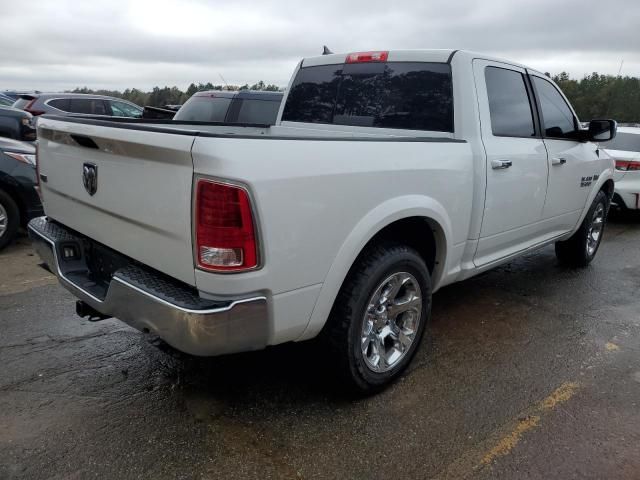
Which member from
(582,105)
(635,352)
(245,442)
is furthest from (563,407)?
(582,105)

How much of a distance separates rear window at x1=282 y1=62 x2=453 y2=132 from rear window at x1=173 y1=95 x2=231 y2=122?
3937 mm

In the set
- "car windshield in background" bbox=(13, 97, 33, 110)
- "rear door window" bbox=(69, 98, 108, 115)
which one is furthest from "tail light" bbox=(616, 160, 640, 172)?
"car windshield in background" bbox=(13, 97, 33, 110)

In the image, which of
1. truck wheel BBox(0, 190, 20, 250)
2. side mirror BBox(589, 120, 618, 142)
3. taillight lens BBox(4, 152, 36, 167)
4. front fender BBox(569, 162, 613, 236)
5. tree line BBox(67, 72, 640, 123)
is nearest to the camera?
side mirror BBox(589, 120, 618, 142)

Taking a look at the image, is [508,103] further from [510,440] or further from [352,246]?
[510,440]

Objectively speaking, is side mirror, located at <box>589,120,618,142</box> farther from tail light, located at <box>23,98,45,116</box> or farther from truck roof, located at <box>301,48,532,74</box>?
tail light, located at <box>23,98,45,116</box>

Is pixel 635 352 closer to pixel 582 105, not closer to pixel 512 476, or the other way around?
pixel 512 476

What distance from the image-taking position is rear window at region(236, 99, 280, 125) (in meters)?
7.84

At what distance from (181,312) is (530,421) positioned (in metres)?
1.91

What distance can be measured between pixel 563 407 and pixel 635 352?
1089 mm

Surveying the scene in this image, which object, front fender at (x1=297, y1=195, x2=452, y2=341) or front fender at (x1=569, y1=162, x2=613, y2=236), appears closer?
front fender at (x1=297, y1=195, x2=452, y2=341)

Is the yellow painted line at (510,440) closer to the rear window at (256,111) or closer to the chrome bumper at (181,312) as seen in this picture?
the chrome bumper at (181,312)

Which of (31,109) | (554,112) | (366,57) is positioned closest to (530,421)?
(366,57)

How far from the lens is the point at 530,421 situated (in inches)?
108

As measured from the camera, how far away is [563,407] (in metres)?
2.89
